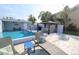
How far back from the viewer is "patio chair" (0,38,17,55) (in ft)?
9.34

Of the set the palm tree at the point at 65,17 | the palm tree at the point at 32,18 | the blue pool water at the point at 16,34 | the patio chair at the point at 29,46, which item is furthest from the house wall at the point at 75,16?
the patio chair at the point at 29,46

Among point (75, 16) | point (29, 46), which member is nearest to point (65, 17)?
point (75, 16)

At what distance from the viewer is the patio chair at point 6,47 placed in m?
2.85

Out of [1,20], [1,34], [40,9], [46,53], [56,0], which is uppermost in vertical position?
[56,0]

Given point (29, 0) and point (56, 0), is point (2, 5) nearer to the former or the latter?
point (29, 0)

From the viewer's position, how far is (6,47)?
2.89 m

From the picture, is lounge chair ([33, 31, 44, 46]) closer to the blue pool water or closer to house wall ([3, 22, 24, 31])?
the blue pool water

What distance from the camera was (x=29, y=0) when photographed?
2982 millimetres

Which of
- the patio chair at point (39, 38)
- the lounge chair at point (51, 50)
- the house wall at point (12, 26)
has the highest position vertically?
the house wall at point (12, 26)

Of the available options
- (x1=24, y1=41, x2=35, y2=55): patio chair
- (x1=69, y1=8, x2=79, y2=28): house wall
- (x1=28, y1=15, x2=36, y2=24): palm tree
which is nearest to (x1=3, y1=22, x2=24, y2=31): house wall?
(x1=28, y1=15, x2=36, y2=24): palm tree

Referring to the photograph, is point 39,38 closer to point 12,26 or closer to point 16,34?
point 16,34

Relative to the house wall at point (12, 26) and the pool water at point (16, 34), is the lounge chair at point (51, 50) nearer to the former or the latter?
the pool water at point (16, 34)

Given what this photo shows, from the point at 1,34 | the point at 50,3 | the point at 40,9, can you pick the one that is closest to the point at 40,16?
the point at 40,9

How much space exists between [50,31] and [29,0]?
3.21ft
